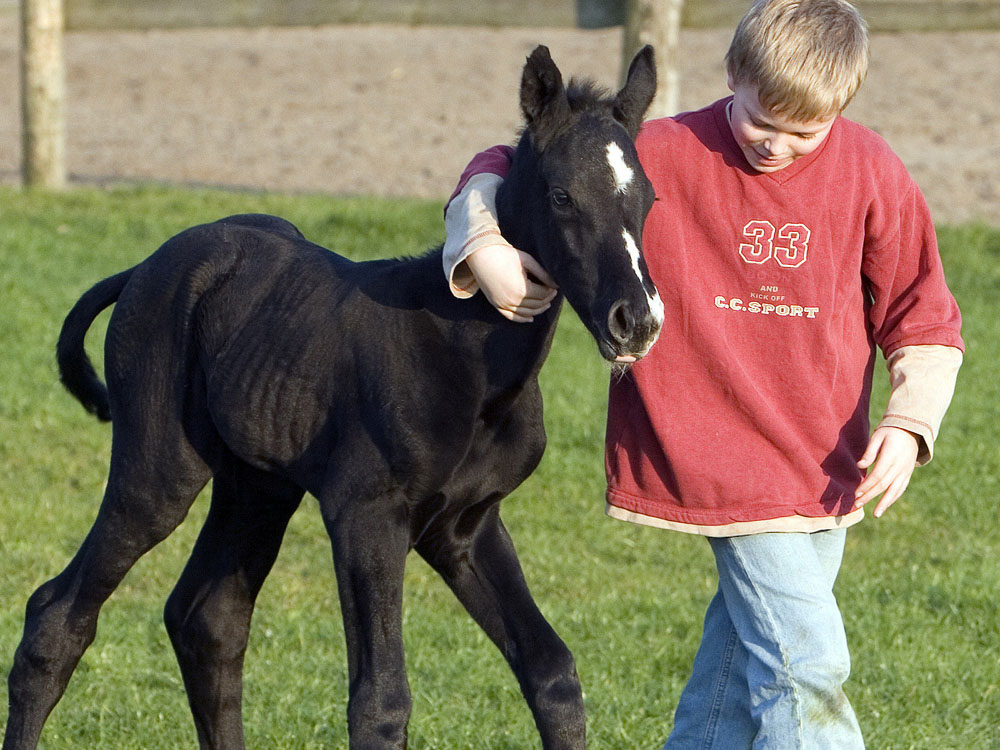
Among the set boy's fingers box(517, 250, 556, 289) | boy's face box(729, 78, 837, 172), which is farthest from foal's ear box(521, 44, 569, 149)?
boy's face box(729, 78, 837, 172)

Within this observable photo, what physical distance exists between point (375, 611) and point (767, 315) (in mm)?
1095

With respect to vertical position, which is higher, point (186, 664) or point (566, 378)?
point (186, 664)

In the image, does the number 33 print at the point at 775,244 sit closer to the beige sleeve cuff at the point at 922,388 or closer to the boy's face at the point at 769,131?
the boy's face at the point at 769,131

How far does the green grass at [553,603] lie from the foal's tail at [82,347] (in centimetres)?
95

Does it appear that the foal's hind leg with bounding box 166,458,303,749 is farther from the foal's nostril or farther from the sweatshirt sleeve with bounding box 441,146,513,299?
the foal's nostril

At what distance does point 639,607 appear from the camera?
17.4ft

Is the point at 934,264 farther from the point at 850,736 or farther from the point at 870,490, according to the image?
the point at 850,736

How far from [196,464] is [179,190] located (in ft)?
27.2

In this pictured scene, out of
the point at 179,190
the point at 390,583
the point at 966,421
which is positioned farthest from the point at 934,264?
the point at 179,190

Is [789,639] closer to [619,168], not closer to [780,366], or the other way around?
[780,366]

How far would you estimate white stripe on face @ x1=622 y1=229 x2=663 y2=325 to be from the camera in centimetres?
272

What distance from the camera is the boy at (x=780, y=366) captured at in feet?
10.6

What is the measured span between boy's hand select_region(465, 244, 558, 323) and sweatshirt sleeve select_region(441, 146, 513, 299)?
0.03 m

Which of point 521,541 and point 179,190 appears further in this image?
point 179,190
